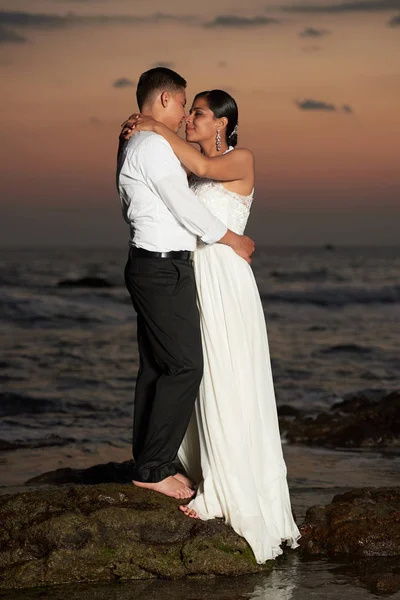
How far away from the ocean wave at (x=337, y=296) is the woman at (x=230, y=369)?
27414 millimetres

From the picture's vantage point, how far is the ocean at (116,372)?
343 inches

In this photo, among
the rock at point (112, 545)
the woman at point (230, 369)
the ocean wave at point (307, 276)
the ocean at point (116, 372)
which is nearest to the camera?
the rock at point (112, 545)

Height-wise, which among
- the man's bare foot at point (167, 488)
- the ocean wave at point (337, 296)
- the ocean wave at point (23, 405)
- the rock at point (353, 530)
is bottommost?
the ocean wave at point (23, 405)

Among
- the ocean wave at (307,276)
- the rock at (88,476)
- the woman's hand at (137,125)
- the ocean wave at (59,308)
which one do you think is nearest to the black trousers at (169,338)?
the woman's hand at (137,125)

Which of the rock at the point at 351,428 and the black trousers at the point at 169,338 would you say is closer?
the black trousers at the point at 169,338

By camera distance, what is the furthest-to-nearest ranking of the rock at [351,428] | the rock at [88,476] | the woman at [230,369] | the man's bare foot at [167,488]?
the rock at [351,428]
the rock at [88,476]
the man's bare foot at [167,488]
the woman at [230,369]

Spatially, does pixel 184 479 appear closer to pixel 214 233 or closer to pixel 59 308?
pixel 214 233

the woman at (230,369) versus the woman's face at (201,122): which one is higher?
the woman's face at (201,122)

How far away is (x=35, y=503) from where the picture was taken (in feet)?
16.9

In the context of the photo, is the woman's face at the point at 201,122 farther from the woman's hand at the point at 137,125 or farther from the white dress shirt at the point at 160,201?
the white dress shirt at the point at 160,201

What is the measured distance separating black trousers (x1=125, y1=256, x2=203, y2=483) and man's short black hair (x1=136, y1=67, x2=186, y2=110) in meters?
0.88

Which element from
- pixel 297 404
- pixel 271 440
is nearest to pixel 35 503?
pixel 271 440

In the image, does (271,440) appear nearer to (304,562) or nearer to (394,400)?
(304,562)

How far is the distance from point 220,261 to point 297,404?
7.70 metres
